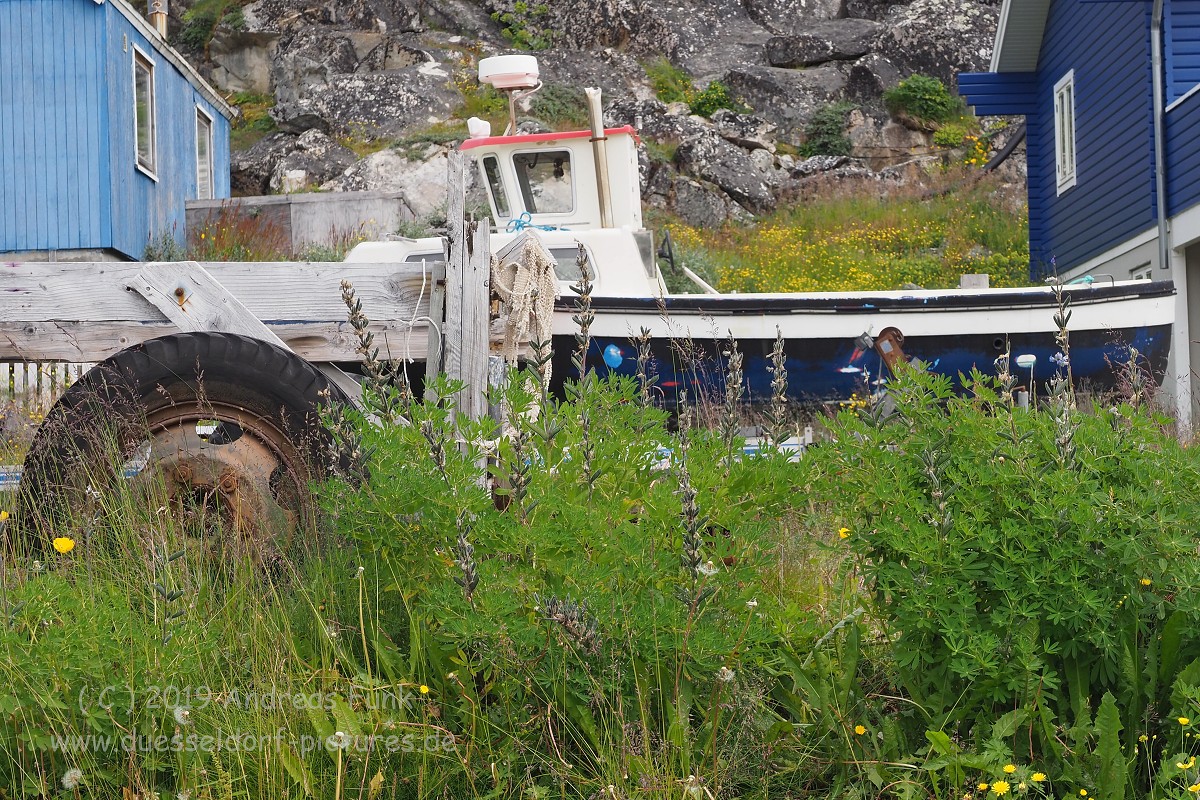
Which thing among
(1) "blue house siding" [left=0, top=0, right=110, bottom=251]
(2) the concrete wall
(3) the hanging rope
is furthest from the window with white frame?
(3) the hanging rope

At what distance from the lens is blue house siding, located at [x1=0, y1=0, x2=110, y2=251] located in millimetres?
11875

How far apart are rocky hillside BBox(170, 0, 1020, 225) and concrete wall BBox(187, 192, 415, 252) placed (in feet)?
13.8

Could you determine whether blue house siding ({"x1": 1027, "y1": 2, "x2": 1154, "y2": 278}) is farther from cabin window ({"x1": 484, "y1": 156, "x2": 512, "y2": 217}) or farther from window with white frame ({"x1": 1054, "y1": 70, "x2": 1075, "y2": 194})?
cabin window ({"x1": 484, "y1": 156, "x2": 512, "y2": 217})

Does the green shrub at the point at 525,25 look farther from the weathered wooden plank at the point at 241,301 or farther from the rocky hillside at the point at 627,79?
the weathered wooden plank at the point at 241,301

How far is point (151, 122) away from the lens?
45.0 ft

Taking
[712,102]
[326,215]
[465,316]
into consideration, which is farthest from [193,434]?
[712,102]

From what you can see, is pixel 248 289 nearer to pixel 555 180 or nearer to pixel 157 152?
pixel 555 180

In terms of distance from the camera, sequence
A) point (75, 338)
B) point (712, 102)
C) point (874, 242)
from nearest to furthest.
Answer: point (75, 338) → point (874, 242) → point (712, 102)

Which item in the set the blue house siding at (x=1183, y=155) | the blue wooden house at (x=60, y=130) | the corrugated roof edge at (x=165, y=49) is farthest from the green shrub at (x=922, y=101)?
the blue wooden house at (x=60, y=130)

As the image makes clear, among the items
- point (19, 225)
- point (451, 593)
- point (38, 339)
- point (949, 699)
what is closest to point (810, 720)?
point (949, 699)

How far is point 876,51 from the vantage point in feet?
90.8

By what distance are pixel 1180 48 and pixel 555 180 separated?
27.8 feet

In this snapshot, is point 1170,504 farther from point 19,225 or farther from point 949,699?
point 19,225

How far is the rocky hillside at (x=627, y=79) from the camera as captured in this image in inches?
904
